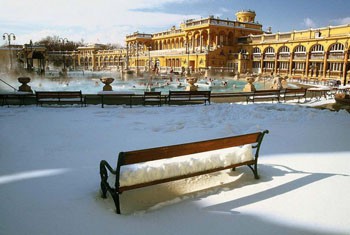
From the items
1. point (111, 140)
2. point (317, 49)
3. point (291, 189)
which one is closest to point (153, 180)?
point (291, 189)

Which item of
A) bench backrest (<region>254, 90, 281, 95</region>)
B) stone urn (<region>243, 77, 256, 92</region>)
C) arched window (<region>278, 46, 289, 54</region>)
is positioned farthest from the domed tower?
bench backrest (<region>254, 90, 281, 95</region>)

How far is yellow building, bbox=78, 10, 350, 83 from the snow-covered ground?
31.8m

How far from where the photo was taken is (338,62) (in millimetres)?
37156

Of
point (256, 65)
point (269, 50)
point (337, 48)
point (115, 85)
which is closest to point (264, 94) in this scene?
point (115, 85)

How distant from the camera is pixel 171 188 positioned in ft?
15.3

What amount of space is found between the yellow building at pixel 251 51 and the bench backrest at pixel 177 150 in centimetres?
3404

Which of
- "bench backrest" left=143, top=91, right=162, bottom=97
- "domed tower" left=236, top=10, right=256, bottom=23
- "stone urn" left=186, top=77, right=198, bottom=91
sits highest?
"domed tower" left=236, top=10, right=256, bottom=23

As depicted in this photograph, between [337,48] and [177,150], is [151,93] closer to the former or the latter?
[177,150]

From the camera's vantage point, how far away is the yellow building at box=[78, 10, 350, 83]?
37.9 meters

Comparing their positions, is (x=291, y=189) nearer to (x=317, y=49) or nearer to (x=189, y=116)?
(x=189, y=116)

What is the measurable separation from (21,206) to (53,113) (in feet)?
25.9

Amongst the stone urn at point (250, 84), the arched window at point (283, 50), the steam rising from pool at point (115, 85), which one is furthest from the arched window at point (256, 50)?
the stone urn at point (250, 84)

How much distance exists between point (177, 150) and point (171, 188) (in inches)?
31.4

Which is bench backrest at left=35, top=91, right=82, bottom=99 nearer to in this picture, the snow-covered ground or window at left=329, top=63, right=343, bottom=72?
the snow-covered ground
